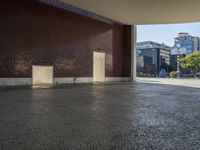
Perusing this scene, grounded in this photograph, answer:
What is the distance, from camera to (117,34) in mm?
20969

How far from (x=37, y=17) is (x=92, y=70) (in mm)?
5509

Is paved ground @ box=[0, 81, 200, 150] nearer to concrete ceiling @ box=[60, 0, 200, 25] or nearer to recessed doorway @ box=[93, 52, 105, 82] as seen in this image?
concrete ceiling @ box=[60, 0, 200, 25]

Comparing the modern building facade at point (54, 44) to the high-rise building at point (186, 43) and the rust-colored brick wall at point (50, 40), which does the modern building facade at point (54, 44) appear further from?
the high-rise building at point (186, 43)

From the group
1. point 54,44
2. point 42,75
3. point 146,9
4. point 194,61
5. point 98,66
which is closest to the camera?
point 42,75

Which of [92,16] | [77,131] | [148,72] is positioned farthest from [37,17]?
[148,72]

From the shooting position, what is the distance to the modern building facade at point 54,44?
526 inches

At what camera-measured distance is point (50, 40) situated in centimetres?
1522

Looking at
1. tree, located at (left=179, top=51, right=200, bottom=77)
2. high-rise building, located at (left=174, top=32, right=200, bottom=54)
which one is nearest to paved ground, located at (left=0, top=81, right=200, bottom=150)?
tree, located at (left=179, top=51, right=200, bottom=77)

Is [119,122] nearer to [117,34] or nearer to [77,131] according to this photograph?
[77,131]

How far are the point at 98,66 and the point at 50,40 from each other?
16.1 ft

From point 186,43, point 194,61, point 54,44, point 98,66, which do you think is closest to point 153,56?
point 186,43

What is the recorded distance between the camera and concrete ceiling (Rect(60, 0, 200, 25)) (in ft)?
48.0

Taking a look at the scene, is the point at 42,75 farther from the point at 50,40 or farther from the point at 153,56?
the point at 153,56

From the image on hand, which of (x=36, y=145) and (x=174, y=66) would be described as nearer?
(x=36, y=145)
